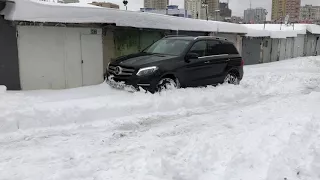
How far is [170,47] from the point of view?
9.56m

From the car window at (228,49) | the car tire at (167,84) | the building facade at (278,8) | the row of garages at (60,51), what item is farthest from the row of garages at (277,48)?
the building facade at (278,8)

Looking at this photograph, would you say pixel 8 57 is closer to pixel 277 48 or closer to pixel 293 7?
pixel 277 48

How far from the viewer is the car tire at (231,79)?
34.9 ft

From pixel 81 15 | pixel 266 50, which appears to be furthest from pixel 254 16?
pixel 81 15

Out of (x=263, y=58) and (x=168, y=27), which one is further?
(x=263, y=58)

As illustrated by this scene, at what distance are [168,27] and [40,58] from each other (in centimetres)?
571

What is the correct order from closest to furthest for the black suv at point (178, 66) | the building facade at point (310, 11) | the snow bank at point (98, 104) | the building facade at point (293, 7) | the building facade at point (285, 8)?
the snow bank at point (98, 104) < the black suv at point (178, 66) < the building facade at point (310, 11) < the building facade at point (293, 7) < the building facade at point (285, 8)

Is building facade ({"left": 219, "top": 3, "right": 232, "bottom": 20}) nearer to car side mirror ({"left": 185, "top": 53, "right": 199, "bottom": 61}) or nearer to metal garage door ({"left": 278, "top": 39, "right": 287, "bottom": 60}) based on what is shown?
metal garage door ({"left": 278, "top": 39, "right": 287, "bottom": 60})

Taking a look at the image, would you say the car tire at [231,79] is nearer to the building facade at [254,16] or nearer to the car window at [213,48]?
the car window at [213,48]

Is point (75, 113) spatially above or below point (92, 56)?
below

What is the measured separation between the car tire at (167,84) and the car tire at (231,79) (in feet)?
8.15

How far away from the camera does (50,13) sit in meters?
9.66

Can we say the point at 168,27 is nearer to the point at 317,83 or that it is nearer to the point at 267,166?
the point at 317,83

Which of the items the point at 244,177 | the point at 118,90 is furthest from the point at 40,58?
the point at 244,177
